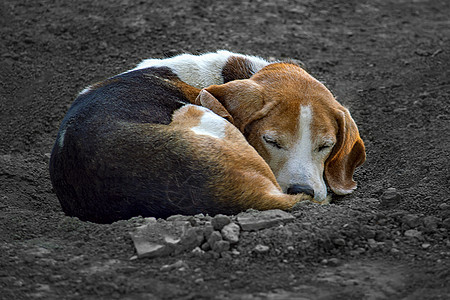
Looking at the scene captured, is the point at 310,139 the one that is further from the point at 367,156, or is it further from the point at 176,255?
the point at 176,255

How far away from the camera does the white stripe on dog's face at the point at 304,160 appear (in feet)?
15.1

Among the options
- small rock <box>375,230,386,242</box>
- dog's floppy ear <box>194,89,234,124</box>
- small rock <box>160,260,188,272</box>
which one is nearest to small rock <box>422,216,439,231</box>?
small rock <box>375,230,386,242</box>

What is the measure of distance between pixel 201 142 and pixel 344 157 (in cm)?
158

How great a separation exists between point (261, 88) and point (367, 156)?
56.6 inches

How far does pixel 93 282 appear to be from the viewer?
334cm

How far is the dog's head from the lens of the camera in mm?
4691

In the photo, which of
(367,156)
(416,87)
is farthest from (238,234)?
(416,87)

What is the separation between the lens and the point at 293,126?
473 cm

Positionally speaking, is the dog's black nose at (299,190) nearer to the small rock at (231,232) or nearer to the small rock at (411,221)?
the small rock at (411,221)

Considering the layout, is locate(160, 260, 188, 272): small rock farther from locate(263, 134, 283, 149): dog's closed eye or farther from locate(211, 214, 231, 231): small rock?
locate(263, 134, 283, 149): dog's closed eye

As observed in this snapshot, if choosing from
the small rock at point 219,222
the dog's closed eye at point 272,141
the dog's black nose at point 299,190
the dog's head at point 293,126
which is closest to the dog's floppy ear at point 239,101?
the dog's head at point 293,126

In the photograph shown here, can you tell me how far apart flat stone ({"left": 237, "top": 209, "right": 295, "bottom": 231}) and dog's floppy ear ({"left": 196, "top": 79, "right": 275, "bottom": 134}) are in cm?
109

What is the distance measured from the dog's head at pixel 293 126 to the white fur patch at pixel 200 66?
49cm

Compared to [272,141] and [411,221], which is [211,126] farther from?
[411,221]
